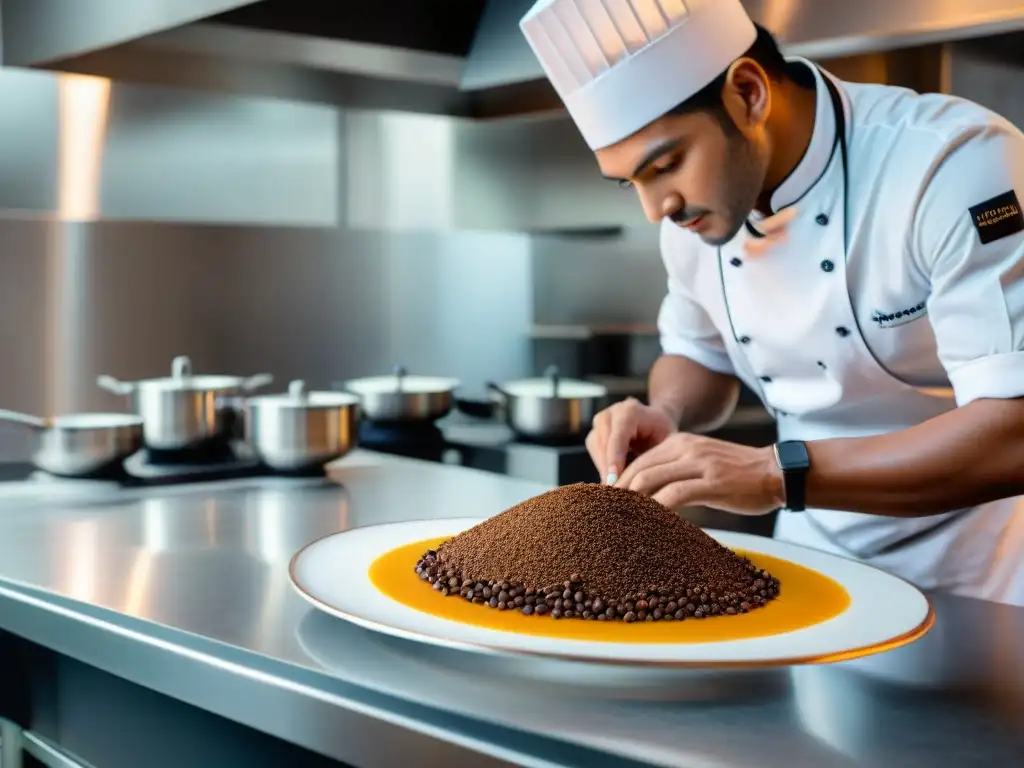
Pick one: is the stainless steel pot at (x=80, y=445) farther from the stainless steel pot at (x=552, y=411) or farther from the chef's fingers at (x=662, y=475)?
the chef's fingers at (x=662, y=475)

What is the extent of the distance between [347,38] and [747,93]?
1.02 m

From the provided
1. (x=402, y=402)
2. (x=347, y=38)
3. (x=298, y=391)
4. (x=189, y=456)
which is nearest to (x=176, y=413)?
(x=189, y=456)

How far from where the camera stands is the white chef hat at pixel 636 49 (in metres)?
1.48

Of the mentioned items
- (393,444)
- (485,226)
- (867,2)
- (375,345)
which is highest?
(867,2)

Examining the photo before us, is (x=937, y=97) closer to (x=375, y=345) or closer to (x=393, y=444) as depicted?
(x=393, y=444)

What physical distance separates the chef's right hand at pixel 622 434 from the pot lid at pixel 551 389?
887mm

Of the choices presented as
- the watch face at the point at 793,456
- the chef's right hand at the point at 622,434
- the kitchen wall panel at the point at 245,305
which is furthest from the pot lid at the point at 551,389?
the watch face at the point at 793,456

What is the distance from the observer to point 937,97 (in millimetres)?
1611

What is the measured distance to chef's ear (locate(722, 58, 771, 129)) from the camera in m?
1.51

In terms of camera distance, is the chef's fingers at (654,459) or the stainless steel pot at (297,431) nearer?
the chef's fingers at (654,459)

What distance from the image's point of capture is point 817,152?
1639 mm

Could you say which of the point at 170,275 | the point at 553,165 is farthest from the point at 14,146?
the point at 553,165

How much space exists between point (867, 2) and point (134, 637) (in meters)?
1.37

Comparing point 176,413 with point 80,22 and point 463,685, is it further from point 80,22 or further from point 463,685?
point 463,685
